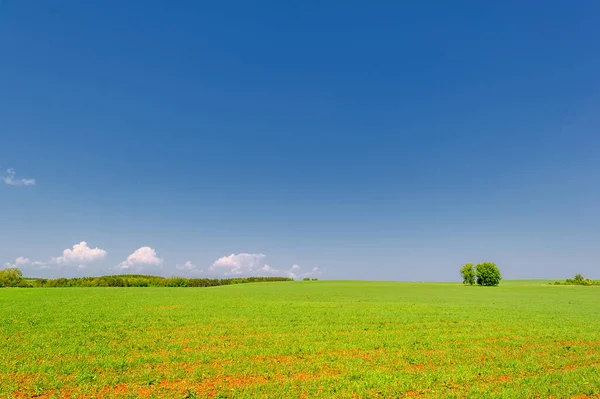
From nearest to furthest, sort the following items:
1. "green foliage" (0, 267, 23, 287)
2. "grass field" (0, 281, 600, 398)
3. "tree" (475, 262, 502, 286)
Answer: "grass field" (0, 281, 600, 398), "green foliage" (0, 267, 23, 287), "tree" (475, 262, 502, 286)

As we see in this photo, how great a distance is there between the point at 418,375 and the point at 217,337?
11.7 m

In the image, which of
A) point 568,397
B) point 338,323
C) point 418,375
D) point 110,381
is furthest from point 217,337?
point 568,397

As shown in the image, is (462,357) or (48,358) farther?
(462,357)

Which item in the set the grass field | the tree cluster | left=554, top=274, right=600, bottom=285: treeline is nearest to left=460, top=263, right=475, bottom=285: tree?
the tree cluster

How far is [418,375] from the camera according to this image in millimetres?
12703

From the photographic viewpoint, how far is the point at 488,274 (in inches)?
3880

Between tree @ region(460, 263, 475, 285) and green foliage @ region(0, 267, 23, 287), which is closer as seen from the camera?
green foliage @ region(0, 267, 23, 287)

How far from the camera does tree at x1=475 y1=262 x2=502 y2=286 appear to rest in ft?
322

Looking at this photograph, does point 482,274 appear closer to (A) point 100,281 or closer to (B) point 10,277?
(A) point 100,281

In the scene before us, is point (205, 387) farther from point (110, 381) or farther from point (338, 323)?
point (338, 323)

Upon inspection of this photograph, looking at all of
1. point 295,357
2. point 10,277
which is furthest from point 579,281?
point 10,277

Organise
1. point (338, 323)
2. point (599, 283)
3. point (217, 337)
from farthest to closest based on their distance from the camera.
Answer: point (599, 283) → point (338, 323) → point (217, 337)

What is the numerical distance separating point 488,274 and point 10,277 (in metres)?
135

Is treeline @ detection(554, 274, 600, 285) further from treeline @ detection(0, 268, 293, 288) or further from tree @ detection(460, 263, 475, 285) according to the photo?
treeline @ detection(0, 268, 293, 288)
